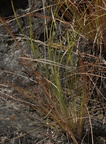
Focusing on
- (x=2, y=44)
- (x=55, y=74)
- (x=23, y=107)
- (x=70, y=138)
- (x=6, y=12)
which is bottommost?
(x=70, y=138)

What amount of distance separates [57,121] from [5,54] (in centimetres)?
65

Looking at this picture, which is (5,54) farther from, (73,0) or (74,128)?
(74,128)

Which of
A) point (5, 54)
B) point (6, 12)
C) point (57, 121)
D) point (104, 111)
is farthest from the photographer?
point (6, 12)

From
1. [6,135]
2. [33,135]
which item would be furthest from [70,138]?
[6,135]

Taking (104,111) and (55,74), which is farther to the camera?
(104,111)

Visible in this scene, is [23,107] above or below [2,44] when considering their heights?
below

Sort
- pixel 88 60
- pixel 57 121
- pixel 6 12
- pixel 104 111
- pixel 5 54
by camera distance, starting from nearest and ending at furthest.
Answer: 1. pixel 57 121
2. pixel 104 111
3. pixel 88 60
4. pixel 5 54
5. pixel 6 12

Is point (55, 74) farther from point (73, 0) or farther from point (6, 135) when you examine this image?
point (73, 0)

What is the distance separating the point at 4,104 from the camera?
1504 mm

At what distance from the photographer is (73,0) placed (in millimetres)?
1644

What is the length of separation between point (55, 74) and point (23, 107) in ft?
1.02

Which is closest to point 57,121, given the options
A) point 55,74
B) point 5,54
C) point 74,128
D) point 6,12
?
point 74,128

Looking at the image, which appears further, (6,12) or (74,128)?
(6,12)

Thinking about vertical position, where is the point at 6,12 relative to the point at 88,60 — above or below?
above
